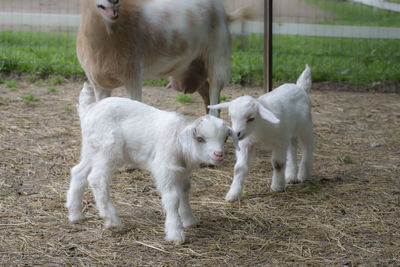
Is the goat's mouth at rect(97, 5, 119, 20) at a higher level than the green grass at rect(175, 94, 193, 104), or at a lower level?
higher

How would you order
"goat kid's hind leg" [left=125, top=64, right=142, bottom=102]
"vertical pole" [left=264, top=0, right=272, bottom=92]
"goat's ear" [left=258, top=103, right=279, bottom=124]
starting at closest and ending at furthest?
"goat's ear" [left=258, top=103, right=279, bottom=124]
"goat kid's hind leg" [left=125, top=64, right=142, bottom=102]
"vertical pole" [left=264, top=0, right=272, bottom=92]

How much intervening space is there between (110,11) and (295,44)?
5.82m

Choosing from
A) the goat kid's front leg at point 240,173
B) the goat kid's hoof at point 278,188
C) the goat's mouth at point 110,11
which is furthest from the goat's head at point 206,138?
the goat's mouth at point 110,11

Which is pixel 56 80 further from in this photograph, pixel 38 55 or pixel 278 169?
pixel 278 169

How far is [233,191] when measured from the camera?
414 centimetres

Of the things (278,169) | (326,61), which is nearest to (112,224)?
(278,169)

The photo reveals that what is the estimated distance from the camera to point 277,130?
411 centimetres

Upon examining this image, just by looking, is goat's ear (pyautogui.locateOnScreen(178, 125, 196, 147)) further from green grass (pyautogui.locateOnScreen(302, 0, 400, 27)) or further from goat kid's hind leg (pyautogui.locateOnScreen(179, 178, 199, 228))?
green grass (pyautogui.locateOnScreen(302, 0, 400, 27))

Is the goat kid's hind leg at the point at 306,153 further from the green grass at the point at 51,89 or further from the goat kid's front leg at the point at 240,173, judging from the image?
the green grass at the point at 51,89

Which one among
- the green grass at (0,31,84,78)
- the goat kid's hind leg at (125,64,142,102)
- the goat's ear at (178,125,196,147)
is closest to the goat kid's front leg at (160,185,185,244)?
the goat's ear at (178,125,196,147)

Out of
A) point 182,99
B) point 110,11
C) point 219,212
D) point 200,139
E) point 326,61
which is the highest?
point 110,11

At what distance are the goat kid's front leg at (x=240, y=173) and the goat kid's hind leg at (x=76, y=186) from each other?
1.18 m

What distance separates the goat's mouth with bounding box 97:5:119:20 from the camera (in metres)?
4.53

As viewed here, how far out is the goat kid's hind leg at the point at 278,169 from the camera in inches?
165
